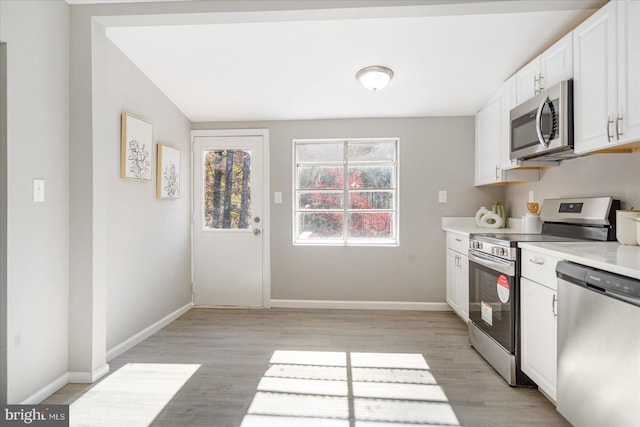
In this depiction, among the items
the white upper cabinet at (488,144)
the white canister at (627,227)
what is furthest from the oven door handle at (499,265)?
the white upper cabinet at (488,144)

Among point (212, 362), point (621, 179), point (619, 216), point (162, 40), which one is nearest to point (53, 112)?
point (162, 40)

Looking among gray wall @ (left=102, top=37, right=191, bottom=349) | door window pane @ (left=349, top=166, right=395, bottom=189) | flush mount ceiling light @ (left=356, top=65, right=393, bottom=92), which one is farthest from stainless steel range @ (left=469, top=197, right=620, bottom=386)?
gray wall @ (left=102, top=37, right=191, bottom=349)

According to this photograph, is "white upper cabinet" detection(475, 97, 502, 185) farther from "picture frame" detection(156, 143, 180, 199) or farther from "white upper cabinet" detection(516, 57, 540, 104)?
"picture frame" detection(156, 143, 180, 199)

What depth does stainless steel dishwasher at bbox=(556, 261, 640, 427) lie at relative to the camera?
4.37 ft

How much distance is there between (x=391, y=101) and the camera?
357 cm

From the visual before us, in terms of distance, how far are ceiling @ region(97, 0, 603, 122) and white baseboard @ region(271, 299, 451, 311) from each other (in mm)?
2011

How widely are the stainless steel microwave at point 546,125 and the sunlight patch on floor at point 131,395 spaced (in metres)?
2.77

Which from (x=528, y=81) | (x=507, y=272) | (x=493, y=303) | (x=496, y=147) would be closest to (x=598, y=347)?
(x=507, y=272)

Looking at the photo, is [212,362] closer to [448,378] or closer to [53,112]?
[448,378]

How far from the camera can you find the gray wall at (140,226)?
2.71 m

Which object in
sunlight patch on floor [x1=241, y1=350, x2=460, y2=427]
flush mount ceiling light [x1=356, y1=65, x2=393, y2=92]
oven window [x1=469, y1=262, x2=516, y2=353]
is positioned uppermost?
flush mount ceiling light [x1=356, y1=65, x2=393, y2=92]

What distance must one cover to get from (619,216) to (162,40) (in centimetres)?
319

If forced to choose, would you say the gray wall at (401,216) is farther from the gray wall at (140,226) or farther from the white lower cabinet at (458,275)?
the gray wall at (140,226)

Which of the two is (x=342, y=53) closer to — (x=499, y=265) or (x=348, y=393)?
(x=499, y=265)
